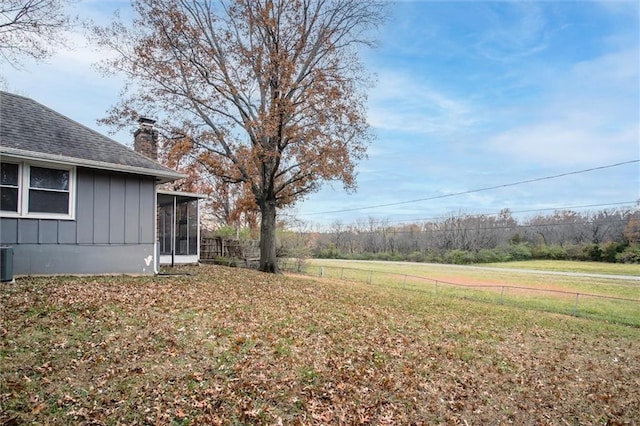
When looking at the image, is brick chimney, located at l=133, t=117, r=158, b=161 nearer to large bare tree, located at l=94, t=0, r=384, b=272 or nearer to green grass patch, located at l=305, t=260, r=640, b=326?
large bare tree, located at l=94, t=0, r=384, b=272

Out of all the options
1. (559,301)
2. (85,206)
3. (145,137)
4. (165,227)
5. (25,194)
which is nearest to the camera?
(25,194)

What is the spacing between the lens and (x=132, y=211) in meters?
10.4

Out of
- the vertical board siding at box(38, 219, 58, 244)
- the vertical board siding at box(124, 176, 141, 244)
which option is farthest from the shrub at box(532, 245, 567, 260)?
the vertical board siding at box(38, 219, 58, 244)

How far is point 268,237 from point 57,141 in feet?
28.1

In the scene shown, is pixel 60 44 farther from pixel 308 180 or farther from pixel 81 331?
pixel 81 331

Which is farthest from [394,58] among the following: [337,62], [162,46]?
[162,46]

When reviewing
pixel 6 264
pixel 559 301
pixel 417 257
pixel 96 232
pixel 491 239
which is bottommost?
pixel 559 301

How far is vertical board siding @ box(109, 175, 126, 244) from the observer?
32.8 feet

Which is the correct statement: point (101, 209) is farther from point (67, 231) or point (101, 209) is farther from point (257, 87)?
point (257, 87)

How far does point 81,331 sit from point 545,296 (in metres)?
19.5

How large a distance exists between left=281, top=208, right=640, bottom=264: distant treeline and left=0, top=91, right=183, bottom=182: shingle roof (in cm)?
1681

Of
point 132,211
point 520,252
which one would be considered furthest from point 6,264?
point 520,252

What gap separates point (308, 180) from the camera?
52.9 ft

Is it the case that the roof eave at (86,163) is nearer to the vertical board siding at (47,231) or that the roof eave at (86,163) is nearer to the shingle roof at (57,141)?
the shingle roof at (57,141)
